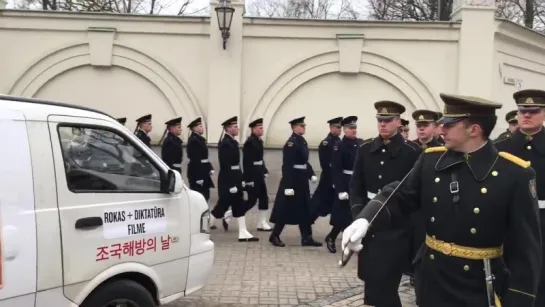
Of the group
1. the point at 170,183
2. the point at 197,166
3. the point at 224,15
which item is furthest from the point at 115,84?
the point at 170,183

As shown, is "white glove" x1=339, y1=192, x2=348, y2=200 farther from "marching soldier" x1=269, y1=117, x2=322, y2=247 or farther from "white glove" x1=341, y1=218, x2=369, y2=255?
"white glove" x1=341, y1=218, x2=369, y2=255

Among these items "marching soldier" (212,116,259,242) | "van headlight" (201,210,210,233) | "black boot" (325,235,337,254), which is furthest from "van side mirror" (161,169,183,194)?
"marching soldier" (212,116,259,242)

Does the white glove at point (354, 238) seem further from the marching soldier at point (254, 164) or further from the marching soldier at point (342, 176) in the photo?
the marching soldier at point (254, 164)

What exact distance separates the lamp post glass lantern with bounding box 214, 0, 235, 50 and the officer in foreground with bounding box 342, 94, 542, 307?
990 centimetres

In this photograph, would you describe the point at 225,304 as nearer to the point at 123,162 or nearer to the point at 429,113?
the point at 123,162

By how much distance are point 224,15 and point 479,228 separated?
10.4 m

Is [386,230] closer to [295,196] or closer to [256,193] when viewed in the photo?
[295,196]

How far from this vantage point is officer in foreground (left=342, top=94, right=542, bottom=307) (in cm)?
297

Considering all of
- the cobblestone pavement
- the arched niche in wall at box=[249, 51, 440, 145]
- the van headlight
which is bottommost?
the cobblestone pavement

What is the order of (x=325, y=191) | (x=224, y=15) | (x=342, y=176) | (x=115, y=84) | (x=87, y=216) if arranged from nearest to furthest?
(x=87, y=216) → (x=342, y=176) → (x=325, y=191) → (x=224, y=15) → (x=115, y=84)

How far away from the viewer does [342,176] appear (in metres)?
8.84

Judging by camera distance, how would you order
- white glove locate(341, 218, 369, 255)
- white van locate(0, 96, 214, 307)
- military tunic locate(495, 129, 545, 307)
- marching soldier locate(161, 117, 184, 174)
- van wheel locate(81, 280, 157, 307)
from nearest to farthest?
white glove locate(341, 218, 369, 255) → white van locate(0, 96, 214, 307) → van wheel locate(81, 280, 157, 307) → military tunic locate(495, 129, 545, 307) → marching soldier locate(161, 117, 184, 174)

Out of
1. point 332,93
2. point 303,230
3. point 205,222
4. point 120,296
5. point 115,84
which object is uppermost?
point 115,84

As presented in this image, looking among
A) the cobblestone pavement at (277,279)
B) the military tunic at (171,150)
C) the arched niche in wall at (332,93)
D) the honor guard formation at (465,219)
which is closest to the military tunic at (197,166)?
the military tunic at (171,150)
